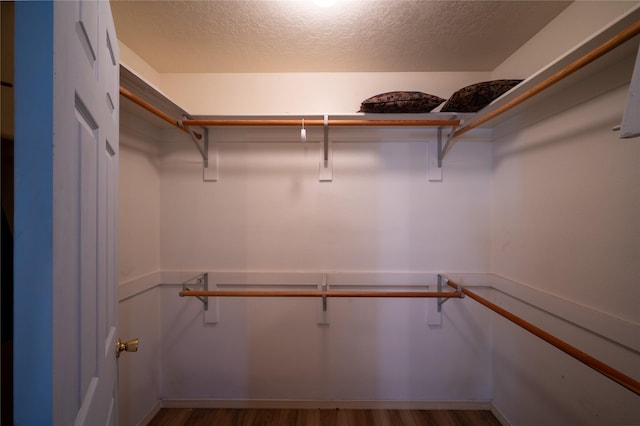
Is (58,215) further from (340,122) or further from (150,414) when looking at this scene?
(150,414)

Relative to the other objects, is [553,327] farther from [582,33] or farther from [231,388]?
[231,388]

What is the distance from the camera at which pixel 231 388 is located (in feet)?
5.59

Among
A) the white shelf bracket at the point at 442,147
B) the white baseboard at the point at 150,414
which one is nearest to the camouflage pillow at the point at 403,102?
the white shelf bracket at the point at 442,147

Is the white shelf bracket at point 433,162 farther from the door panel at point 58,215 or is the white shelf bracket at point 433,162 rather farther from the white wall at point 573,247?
the door panel at point 58,215

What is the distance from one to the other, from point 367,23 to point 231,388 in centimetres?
256

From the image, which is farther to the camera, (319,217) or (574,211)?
(319,217)

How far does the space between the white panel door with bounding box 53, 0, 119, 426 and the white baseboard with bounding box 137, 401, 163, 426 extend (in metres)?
1.10

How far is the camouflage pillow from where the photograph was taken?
141 cm

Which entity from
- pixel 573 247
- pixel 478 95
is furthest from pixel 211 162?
pixel 573 247

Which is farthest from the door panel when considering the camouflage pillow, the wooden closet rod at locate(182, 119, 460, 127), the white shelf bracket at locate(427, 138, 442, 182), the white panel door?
the white shelf bracket at locate(427, 138, 442, 182)

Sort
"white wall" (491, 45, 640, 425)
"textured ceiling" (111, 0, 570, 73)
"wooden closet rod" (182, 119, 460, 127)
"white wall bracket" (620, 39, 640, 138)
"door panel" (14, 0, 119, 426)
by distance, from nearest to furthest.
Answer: "door panel" (14, 0, 119, 426) → "white wall bracket" (620, 39, 640, 138) → "white wall" (491, 45, 640, 425) → "textured ceiling" (111, 0, 570, 73) → "wooden closet rod" (182, 119, 460, 127)

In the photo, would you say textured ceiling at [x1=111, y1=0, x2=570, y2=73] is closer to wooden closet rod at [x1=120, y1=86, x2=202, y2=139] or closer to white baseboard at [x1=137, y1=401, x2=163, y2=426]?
wooden closet rod at [x1=120, y1=86, x2=202, y2=139]

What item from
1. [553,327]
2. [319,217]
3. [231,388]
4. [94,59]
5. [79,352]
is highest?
[94,59]

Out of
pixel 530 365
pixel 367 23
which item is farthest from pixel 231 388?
pixel 367 23
